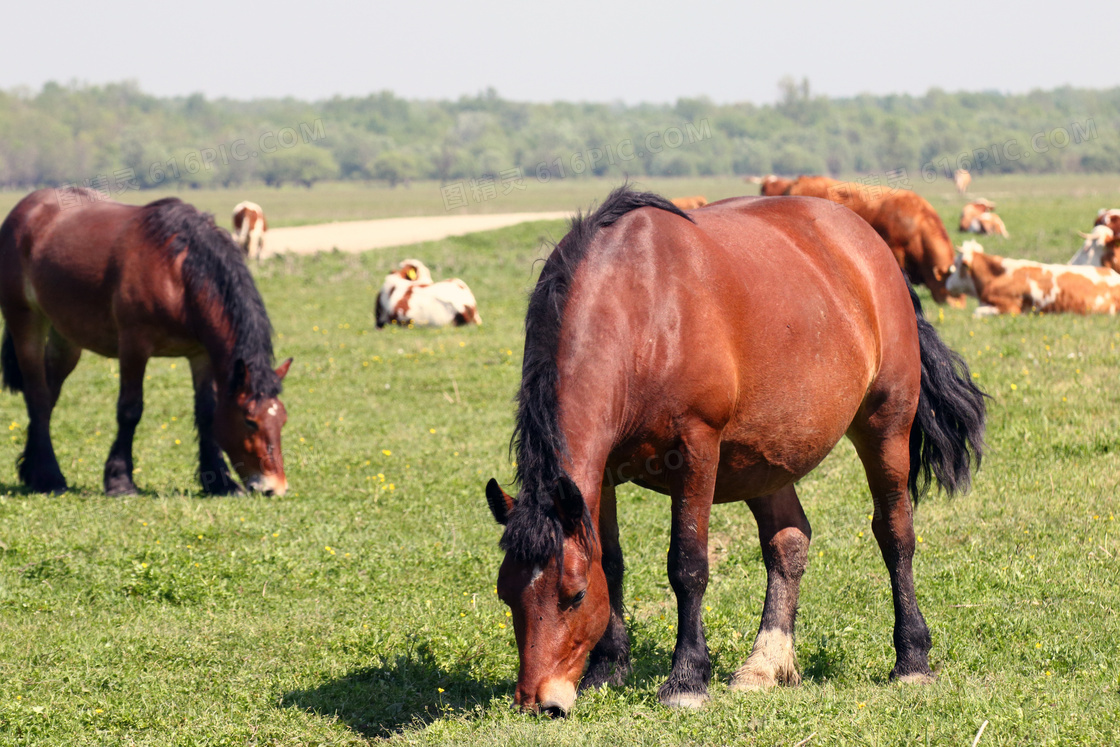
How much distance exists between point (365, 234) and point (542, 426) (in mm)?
35623

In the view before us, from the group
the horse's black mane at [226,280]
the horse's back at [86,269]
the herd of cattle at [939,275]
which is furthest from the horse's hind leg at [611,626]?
the herd of cattle at [939,275]

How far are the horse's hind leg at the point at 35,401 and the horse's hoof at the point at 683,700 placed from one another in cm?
765

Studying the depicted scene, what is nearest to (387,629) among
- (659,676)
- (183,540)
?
(659,676)

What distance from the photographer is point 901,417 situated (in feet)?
20.0

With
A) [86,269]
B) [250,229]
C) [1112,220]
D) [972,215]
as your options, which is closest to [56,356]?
[86,269]

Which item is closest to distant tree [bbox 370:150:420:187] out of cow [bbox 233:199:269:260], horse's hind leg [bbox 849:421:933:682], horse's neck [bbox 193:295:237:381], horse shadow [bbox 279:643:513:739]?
cow [bbox 233:199:269:260]

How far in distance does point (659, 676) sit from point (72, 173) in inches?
4680

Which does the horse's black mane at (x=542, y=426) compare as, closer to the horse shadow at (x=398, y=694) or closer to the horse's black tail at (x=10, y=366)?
the horse shadow at (x=398, y=694)

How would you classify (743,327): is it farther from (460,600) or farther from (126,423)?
(126,423)

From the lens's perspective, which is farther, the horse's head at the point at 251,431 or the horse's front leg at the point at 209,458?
the horse's front leg at the point at 209,458

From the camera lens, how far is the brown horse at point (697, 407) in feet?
14.8

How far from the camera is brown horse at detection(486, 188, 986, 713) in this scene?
14.8 ft

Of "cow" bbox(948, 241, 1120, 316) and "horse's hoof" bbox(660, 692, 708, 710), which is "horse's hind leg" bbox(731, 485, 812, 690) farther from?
"cow" bbox(948, 241, 1120, 316)

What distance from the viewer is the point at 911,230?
62.9 ft
